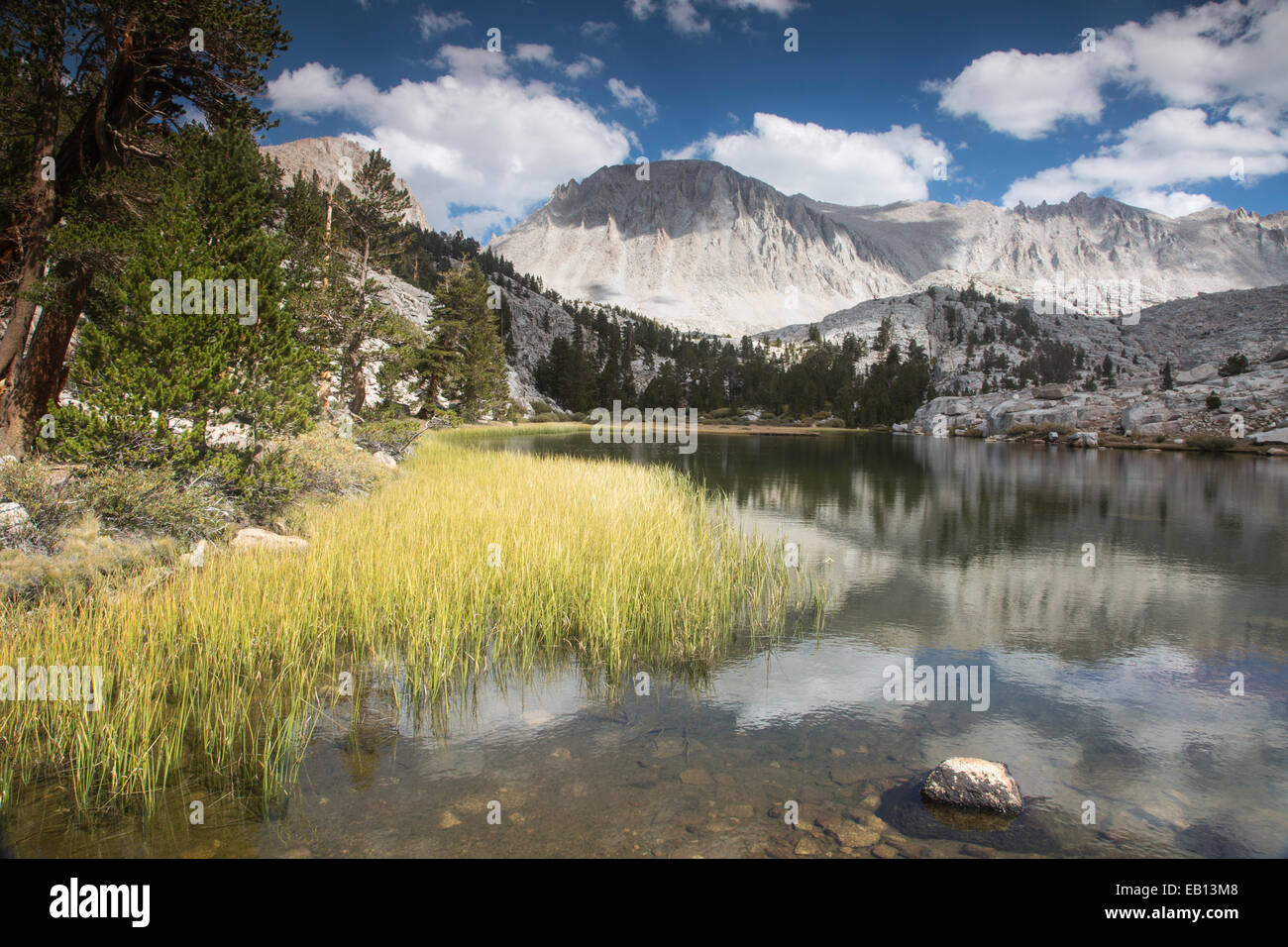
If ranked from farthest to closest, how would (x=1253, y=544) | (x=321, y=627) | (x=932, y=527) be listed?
(x=932, y=527)
(x=1253, y=544)
(x=321, y=627)

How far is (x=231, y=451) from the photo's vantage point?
46.8 ft

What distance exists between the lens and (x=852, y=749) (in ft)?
23.9

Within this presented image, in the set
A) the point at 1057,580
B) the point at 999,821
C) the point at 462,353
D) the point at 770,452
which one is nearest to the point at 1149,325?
A: the point at 770,452

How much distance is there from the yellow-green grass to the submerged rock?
4112 millimetres

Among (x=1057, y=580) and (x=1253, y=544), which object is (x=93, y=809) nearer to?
(x=1057, y=580)

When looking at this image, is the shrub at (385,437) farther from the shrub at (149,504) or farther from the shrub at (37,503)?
the shrub at (37,503)

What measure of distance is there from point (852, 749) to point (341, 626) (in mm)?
7413

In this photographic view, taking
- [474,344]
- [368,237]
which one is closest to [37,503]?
[368,237]

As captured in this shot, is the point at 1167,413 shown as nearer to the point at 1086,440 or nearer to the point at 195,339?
the point at 1086,440

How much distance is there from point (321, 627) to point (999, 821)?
8.81 metres

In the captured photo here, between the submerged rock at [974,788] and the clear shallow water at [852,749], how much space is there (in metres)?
0.21

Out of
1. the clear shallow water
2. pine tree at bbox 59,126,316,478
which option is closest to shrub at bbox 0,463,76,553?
pine tree at bbox 59,126,316,478

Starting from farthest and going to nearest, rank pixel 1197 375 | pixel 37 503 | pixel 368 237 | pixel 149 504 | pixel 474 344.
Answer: pixel 1197 375 < pixel 474 344 < pixel 368 237 < pixel 149 504 < pixel 37 503

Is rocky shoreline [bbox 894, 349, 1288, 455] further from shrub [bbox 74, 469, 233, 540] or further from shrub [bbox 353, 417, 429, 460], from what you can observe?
shrub [bbox 74, 469, 233, 540]
